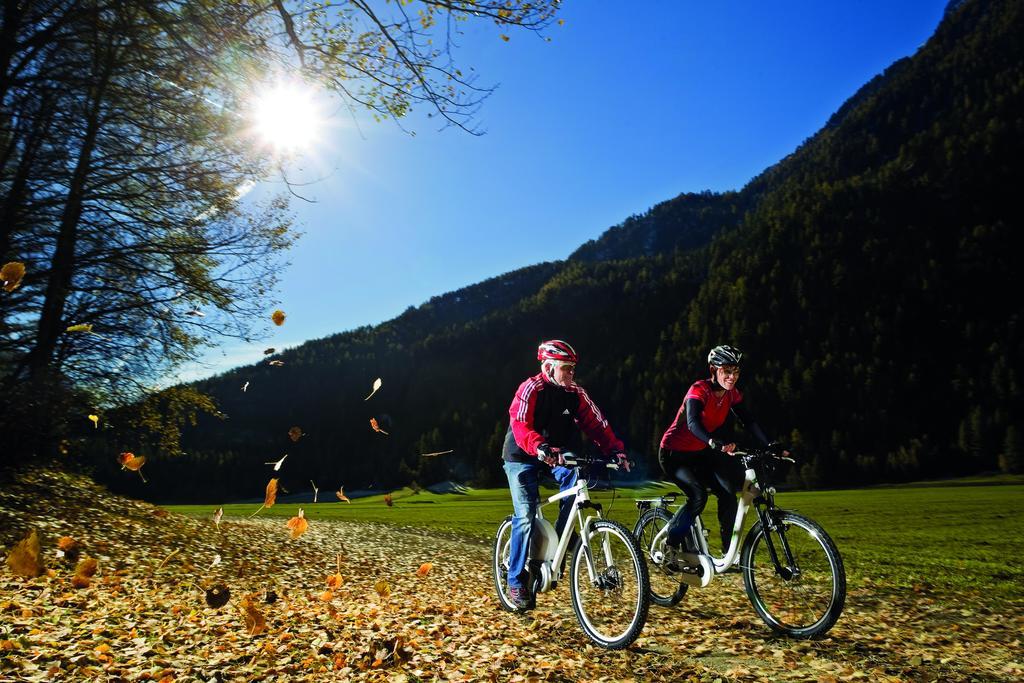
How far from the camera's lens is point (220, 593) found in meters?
9.23

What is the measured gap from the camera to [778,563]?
6.38 meters

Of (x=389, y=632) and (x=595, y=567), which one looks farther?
(x=389, y=632)

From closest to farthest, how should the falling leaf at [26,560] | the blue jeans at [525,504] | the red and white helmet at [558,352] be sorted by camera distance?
the red and white helmet at [558,352] < the blue jeans at [525,504] < the falling leaf at [26,560]

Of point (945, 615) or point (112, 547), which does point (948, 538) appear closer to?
point (945, 615)

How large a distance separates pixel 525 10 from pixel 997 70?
262m

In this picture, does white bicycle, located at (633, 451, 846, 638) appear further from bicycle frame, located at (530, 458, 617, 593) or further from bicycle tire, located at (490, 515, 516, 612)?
bicycle tire, located at (490, 515, 516, 612)

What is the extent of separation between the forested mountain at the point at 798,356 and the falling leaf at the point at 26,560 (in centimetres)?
9173

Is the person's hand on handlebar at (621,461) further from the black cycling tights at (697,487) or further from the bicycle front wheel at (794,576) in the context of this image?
the bicycle front wheel at (794,576)

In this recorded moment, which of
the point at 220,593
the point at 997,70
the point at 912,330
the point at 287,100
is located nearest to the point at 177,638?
the point at 220,593

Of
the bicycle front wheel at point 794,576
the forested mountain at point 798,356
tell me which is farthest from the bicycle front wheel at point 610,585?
the forested mountain at point 798,356

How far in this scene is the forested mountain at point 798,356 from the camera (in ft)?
375

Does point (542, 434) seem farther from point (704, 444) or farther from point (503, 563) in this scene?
point (503, 563)

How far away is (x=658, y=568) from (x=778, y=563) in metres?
1.81

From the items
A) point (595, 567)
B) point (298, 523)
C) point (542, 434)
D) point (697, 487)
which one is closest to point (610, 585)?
point (595, 567)
